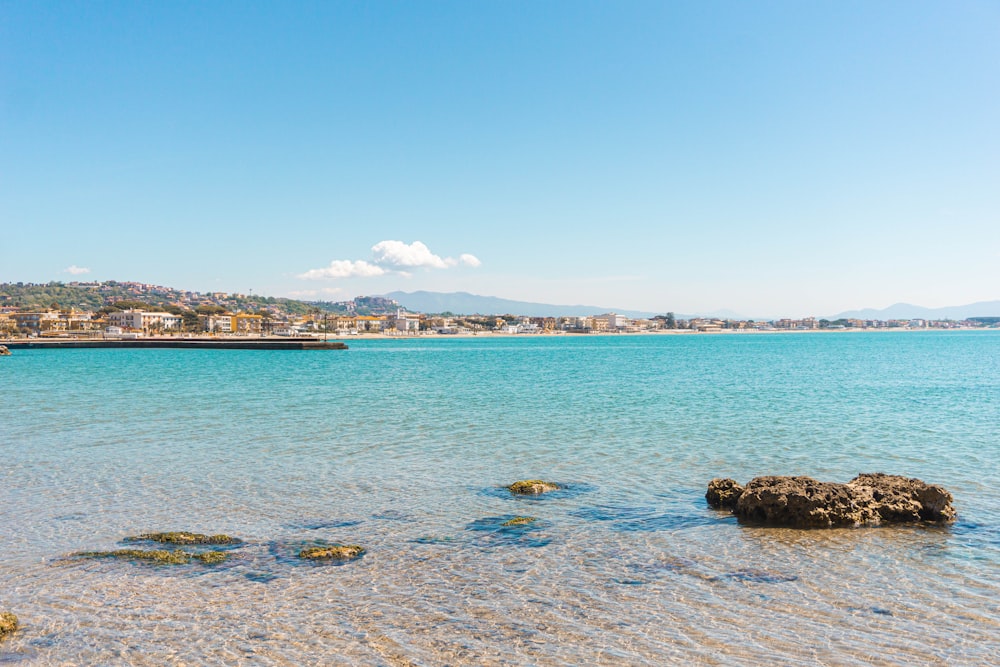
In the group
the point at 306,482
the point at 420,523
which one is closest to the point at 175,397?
the point at 306,482

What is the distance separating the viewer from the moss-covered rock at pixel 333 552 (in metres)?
9.16

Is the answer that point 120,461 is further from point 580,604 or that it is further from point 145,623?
point 580,604

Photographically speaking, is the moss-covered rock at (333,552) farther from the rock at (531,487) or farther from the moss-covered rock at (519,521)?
the rock at (531,487)

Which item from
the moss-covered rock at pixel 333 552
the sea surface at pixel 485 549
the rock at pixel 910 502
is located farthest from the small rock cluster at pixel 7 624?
the rock at pixel 910 502

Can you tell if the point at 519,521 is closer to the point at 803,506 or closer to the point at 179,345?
the point at 803,506

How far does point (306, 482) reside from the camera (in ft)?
45.3

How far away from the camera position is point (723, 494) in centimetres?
1172

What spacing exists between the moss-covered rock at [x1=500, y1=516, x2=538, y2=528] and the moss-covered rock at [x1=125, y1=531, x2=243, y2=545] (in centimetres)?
386

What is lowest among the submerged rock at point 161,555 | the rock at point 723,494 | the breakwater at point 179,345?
the breakwater at point 179,345

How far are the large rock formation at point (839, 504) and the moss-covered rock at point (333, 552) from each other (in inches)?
231

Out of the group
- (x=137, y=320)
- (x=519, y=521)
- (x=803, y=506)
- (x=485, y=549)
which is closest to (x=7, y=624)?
(x=485, y=549)

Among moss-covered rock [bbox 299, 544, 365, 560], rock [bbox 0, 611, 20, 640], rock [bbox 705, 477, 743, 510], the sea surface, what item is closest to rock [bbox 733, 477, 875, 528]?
the sea surface

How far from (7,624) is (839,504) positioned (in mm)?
10602

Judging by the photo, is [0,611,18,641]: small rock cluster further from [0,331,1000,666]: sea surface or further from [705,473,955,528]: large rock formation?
[705,473,955,528]: large rock formation
